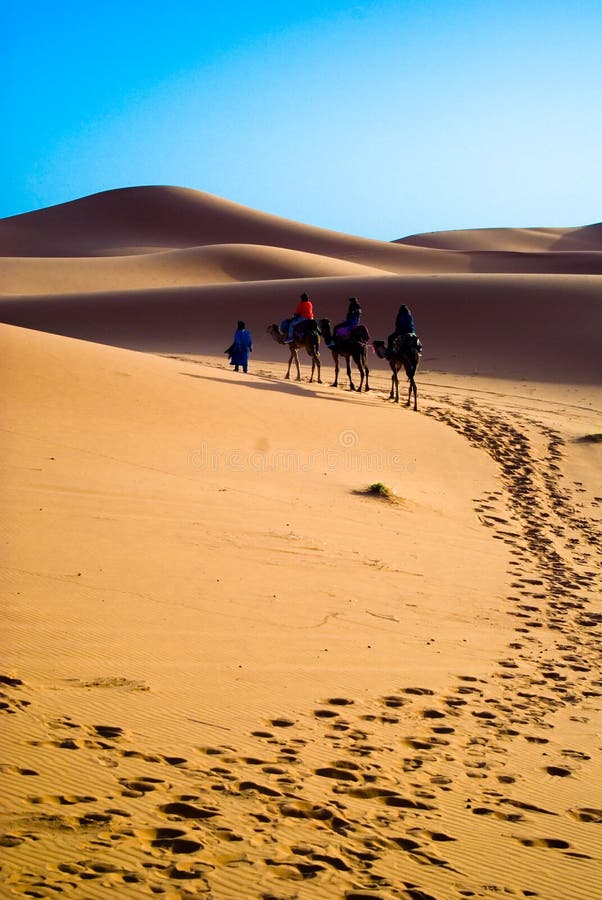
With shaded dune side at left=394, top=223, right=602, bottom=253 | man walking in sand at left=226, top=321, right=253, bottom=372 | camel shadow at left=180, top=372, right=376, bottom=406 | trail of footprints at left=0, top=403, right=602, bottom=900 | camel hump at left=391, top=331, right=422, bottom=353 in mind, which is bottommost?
trail of footprints at left=0, top=403, right=602, bottom=900

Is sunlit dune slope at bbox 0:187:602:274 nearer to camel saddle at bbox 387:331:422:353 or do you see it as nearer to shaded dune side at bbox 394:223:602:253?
shaded dune side at bbox 394:223:602:253

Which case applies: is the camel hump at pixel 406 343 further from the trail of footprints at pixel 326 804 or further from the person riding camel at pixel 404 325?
the trail of footprints at pixel 326 804

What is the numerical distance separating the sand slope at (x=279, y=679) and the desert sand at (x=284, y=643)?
0.07 feet

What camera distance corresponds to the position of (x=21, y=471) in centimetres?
1005

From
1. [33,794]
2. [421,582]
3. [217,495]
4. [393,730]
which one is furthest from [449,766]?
[217,495]

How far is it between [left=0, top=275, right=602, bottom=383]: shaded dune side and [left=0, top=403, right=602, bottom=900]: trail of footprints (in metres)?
27.1

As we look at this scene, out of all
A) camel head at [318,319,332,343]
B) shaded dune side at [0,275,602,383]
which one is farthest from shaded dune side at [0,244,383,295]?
camel head at [318,319,332,343]

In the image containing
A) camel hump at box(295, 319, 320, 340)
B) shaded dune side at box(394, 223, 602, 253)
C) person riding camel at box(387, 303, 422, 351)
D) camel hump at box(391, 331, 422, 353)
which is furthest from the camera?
shaded dune side at box(394, 223, 602, 253)

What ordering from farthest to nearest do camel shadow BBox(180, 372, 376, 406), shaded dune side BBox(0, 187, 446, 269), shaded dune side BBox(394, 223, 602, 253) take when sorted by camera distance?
shaded dune side BBox(394, 223, 602, 253), shaded dune side BBox(0, 187, 446, 269), camel shadow BBox(180, 372, 376, 406)

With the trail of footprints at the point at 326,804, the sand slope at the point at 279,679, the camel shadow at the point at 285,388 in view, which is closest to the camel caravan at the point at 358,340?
the camel shadow at the point at 285,388

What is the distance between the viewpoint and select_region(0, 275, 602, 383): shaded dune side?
114 feet

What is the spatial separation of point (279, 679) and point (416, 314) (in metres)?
37.1

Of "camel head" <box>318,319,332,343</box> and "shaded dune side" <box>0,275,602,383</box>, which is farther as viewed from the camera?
"shaded dune side" <box>0,275,602,383</box>

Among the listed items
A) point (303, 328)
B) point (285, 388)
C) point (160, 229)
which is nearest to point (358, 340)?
point (303, 328)
